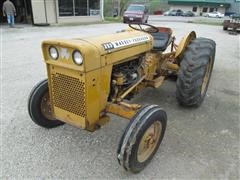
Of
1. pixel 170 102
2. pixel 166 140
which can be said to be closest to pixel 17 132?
pixel 166 140

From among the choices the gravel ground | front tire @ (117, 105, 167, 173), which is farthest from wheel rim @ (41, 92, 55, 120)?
front tire @ (117, 105, 167, 173)

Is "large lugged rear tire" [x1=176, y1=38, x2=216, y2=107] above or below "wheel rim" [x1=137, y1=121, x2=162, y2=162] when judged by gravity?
above

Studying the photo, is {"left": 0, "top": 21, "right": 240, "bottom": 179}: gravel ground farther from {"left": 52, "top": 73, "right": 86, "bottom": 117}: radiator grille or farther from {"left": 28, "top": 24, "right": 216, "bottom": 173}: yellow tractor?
{"left": 52, "top": 73, "right": 86, "bottom": 117}: radiator grille

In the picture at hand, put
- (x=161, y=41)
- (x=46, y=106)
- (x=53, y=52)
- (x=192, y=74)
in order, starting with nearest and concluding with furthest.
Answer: (x=53, y=52) < (x=46, y=106) < (x=192, y=74) < (x=161, y=41)

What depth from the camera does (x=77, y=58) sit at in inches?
94.7

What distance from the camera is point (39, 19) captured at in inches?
643

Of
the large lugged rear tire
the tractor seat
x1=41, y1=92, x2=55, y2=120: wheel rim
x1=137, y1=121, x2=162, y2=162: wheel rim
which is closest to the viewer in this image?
x1=137, y1=121, x2=162, y2=162: wheel rim

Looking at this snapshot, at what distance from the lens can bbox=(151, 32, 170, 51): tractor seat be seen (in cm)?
400

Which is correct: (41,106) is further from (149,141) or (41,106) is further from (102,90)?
(149,141)

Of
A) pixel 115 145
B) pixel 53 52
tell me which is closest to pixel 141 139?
pixel 115 145

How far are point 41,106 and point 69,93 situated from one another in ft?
2.82

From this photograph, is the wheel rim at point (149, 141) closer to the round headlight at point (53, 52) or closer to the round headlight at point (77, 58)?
the round headlight at point (77, 58)

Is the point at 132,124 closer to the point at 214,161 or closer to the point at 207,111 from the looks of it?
the point at 214,161

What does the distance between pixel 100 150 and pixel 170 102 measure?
1.90 meters
